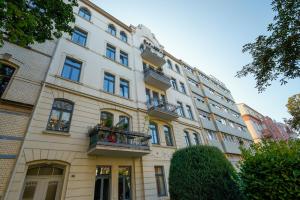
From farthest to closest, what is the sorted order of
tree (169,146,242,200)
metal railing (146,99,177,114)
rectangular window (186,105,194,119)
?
rectangular window (186,105,194,119)
metal railing (146,99,177,114)
tree (169,146,242,200)

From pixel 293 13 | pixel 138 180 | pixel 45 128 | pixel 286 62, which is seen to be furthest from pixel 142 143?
pixel 293 13

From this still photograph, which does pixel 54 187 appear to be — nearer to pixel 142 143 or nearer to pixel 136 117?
pixel 142 143

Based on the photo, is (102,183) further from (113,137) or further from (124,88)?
(124,88)

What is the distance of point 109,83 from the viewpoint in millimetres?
13430

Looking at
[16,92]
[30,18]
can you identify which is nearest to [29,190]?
[16,92]

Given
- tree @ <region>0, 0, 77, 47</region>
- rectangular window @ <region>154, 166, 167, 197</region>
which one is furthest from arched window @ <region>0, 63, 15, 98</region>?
rectangular window @ <region>154, 166, 167, 197</region>

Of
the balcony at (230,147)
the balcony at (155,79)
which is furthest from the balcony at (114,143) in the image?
the balcony at (230,147)

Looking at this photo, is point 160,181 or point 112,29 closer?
point 160,181

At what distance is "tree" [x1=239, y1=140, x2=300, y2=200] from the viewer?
4371 millimetres

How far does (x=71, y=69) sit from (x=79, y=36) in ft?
12.5

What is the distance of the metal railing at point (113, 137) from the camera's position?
9084 millimetres

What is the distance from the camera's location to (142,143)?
11484mm

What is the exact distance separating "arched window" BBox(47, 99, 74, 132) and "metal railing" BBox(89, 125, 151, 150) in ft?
4.91

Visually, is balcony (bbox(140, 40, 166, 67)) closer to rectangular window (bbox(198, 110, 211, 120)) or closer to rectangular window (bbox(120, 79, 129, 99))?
rectangular window (bbox(120, 79, 129, 99))
